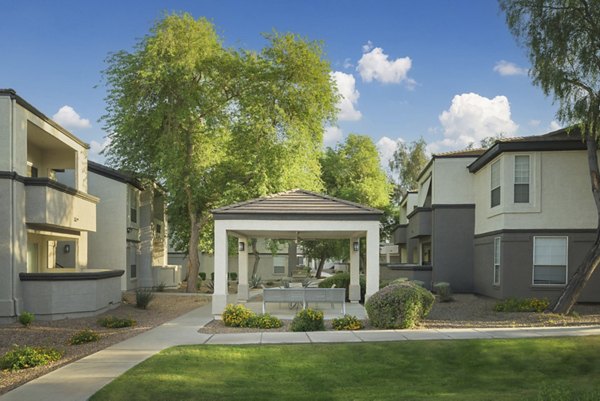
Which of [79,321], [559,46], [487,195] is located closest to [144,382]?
[79,321]

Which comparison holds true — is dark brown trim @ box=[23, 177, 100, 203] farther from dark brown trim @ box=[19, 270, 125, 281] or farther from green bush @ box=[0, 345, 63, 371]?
green bush @ box=[0, 345, 63, 371]

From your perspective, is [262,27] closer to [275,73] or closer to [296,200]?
[275,73]

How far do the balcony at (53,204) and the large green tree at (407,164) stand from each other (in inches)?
1640

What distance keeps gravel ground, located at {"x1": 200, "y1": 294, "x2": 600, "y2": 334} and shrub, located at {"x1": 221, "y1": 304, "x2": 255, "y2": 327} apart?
0.22 metres

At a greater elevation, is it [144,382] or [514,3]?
[514,3]

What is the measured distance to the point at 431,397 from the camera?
30.5 feet

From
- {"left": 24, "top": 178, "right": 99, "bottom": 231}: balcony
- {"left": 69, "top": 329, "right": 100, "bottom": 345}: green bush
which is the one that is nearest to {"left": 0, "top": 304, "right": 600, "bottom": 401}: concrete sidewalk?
{"left": 69, "top": 329, "right": 100, "bottom": 345}: green bush

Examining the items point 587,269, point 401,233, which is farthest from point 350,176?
point 587,269

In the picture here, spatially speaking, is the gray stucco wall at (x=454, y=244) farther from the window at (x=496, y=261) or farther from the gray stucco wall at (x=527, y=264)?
the gray stucco wall at (x=527, y=264)

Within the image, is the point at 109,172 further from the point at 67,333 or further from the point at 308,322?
the point at 308,322

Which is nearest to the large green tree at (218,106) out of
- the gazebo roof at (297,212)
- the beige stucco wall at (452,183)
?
the beige stucco wall at (452,183)

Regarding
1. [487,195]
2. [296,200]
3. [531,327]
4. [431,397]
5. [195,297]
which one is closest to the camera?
[431,397]

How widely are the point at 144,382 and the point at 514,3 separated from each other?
54.3ft

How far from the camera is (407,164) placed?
199 feet
